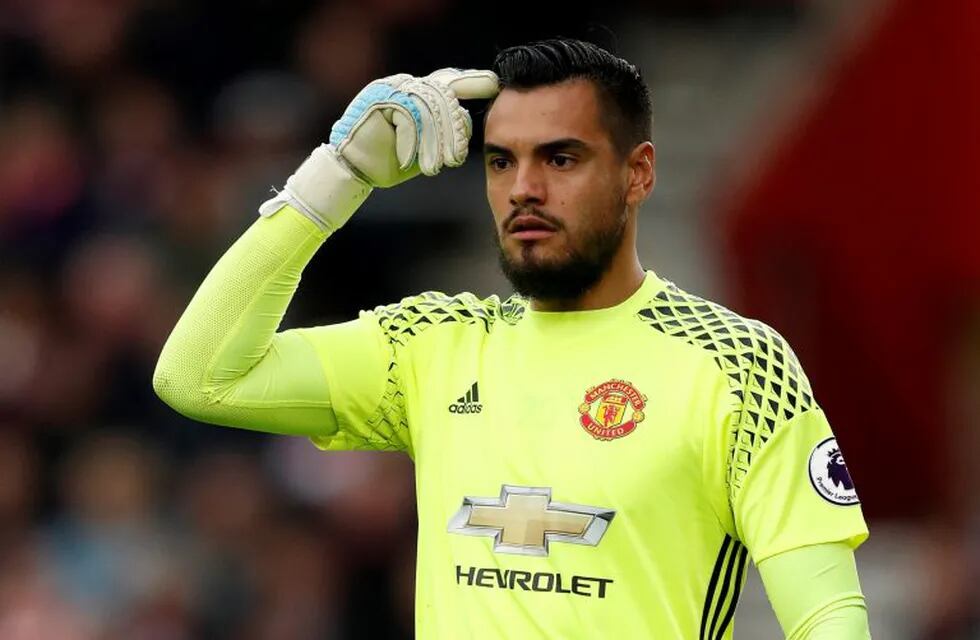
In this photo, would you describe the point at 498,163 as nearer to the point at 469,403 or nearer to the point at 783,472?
the point at 469,403

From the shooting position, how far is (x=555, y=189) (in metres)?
4.50

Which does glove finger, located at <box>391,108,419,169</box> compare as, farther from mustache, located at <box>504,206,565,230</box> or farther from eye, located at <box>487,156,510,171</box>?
mustache, located at <box>504,206,565,230</box>

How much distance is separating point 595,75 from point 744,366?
809 millimetres

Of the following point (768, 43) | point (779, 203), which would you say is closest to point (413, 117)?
→ point (779, 203)

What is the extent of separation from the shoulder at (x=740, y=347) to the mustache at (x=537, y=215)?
0.94 ft

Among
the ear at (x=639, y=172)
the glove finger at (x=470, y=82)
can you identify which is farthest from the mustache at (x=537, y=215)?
the glove finger at (x=470, y=82)

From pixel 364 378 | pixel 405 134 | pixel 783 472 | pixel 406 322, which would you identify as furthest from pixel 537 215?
pixel 783 472

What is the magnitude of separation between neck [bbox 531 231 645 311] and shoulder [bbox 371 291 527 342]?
5.6 inches

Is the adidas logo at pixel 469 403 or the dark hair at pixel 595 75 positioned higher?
the dark hair at pixel 595 75

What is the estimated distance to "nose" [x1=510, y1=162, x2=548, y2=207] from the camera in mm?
4469

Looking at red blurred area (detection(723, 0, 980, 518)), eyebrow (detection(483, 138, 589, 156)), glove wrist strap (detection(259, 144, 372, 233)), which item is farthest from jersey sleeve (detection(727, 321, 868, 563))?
red blurred area (detection(723, 0, 980, 518))

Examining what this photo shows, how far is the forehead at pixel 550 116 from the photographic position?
4535 mm

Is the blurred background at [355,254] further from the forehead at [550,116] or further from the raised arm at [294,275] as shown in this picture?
the forehead at [550,116]

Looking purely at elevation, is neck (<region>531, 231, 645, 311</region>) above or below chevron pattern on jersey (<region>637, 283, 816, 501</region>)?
above
